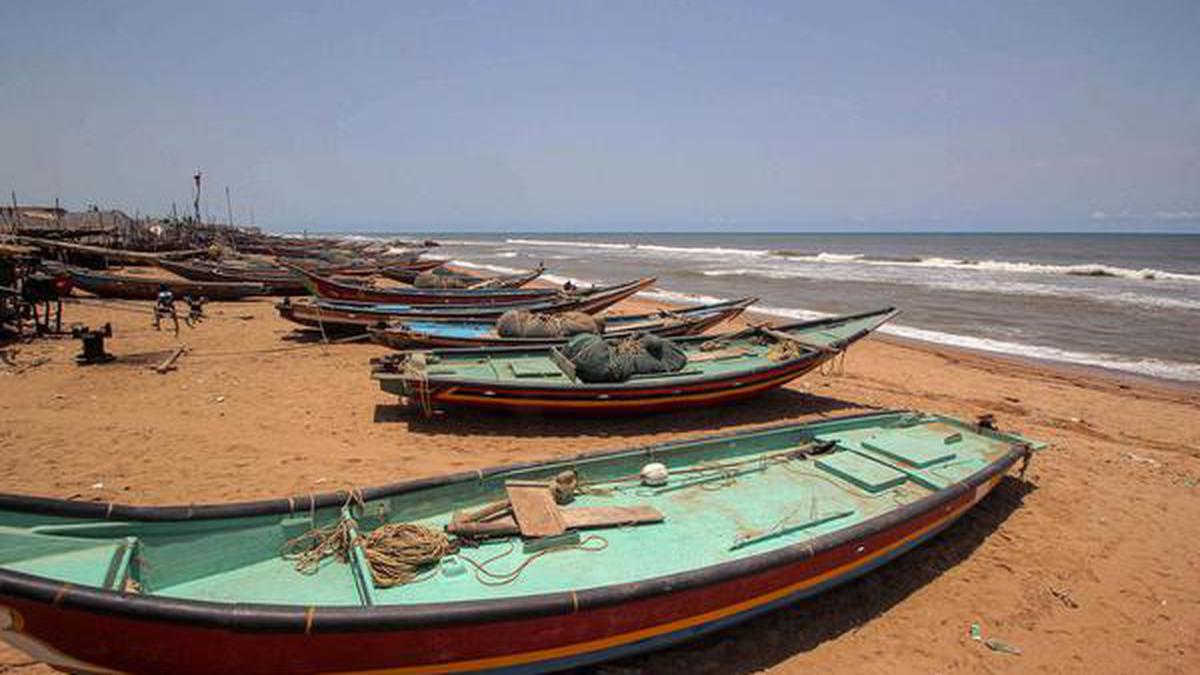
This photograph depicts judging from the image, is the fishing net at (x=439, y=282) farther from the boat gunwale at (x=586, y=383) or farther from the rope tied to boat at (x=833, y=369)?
the rope tied to boat at (x=833, y=369)

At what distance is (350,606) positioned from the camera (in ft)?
11.6

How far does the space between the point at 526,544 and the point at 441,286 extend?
18.1m

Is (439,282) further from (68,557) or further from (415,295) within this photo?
(68,557)

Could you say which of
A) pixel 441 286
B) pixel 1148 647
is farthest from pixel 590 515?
pixel 441 286

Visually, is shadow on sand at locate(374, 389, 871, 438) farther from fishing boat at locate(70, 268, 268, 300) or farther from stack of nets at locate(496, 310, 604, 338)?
fishing boat at locate(70, 268, 268, 300)

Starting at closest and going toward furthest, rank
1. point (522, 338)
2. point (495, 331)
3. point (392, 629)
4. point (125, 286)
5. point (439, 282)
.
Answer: point (392, 629), point (522, 338), point (495, 331), point (125, 286), point (439, 282)

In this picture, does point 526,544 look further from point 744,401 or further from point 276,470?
point 744,401

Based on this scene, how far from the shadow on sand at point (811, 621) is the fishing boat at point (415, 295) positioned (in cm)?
1390

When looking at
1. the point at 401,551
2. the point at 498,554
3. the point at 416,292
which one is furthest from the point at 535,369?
the point at 416,292

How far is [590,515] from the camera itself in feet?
17.0

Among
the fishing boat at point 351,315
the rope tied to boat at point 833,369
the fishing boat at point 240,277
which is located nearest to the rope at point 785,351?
the rope tied to boat at point 833,369

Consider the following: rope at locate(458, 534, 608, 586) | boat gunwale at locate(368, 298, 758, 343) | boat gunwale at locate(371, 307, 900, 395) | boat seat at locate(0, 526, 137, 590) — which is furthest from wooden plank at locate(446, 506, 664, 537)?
boat gunwale at locate(368, 298, 758, 343)

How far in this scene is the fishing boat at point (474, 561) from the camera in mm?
3135

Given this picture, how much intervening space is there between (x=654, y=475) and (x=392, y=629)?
10.4 ft
